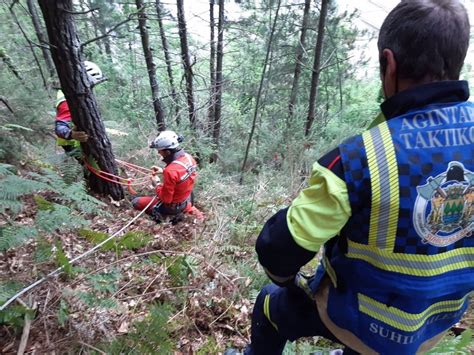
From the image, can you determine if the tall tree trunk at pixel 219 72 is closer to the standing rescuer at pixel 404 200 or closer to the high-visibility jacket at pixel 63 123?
the high-visibility jacket at pixel 63 123

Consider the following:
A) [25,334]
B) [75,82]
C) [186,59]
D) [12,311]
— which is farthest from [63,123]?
[186,59]

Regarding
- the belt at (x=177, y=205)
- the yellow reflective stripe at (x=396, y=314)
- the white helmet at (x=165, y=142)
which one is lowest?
the belt at (x=177, y=205)

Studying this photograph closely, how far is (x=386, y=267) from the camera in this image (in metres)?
1.27

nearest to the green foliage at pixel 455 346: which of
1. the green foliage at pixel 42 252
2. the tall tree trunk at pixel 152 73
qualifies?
the green foliage at pixel 42 252

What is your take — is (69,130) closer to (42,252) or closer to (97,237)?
(97,237)

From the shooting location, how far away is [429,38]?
115cm

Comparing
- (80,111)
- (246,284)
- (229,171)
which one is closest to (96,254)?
(246,284)

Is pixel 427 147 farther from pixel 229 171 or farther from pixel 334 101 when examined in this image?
pixel 334 101

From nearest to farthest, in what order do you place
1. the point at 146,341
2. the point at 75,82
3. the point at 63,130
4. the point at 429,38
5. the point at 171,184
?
the point at 429,38 < the point at 146,341 < the point at 75,82 < the point at 63,130 < the point at 171,184

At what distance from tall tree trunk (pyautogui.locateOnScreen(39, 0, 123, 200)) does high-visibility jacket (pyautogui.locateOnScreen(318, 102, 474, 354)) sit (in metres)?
4.03

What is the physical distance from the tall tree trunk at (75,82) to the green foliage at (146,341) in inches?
124

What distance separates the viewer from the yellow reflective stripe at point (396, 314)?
133cm

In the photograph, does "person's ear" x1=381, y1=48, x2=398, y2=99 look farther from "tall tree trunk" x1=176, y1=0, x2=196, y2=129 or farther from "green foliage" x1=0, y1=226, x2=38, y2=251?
"tall tree trunk" x1=176, y1=0, x2=196, y2=129

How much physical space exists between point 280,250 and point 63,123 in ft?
15.5
